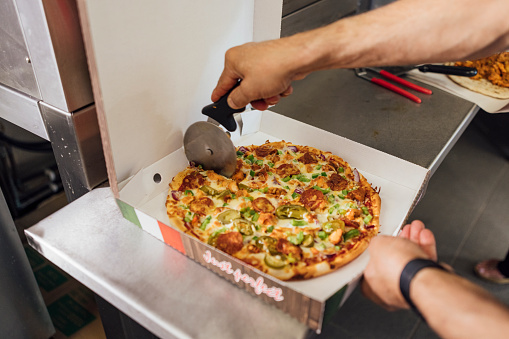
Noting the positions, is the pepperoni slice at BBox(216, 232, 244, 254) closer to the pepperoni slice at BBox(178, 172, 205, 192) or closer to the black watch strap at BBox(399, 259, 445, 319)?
the pepperoni slice at BBox(178, 172, 205, 192)

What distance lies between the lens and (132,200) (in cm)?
105

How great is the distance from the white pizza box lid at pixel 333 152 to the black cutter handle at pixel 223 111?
0.51ft

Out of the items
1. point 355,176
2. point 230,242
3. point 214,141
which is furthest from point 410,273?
point 214,141

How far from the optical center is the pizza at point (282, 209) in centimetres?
92

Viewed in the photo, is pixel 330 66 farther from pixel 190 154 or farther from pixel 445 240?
pixel 445 240

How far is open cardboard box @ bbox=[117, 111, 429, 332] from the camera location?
751 millimetres

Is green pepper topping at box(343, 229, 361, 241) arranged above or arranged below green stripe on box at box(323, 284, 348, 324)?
below

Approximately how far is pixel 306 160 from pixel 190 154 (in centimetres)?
33

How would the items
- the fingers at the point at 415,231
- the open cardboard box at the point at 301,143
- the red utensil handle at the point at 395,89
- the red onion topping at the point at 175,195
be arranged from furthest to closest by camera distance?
the red utensil handle at the point at 395,89, the red onion topping at the point at 175,195, the fingers at the point at 415,231, the open cardboard box at the point at 301,143

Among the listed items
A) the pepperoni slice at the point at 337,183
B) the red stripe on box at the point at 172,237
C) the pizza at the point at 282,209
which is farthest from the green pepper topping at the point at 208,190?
the pepperoni slice at the point at 337,183

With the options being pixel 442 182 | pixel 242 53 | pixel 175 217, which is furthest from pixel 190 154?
pixel 442 182

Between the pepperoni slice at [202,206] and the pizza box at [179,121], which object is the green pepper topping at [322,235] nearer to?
the pizza box at [179,121]

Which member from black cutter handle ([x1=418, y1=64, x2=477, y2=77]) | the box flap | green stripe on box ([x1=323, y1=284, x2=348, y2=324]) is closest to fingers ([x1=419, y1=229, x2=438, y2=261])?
green stripe on box ([x1=323, y1=284, x2=348, y2=324])

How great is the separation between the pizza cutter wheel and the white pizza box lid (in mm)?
60
